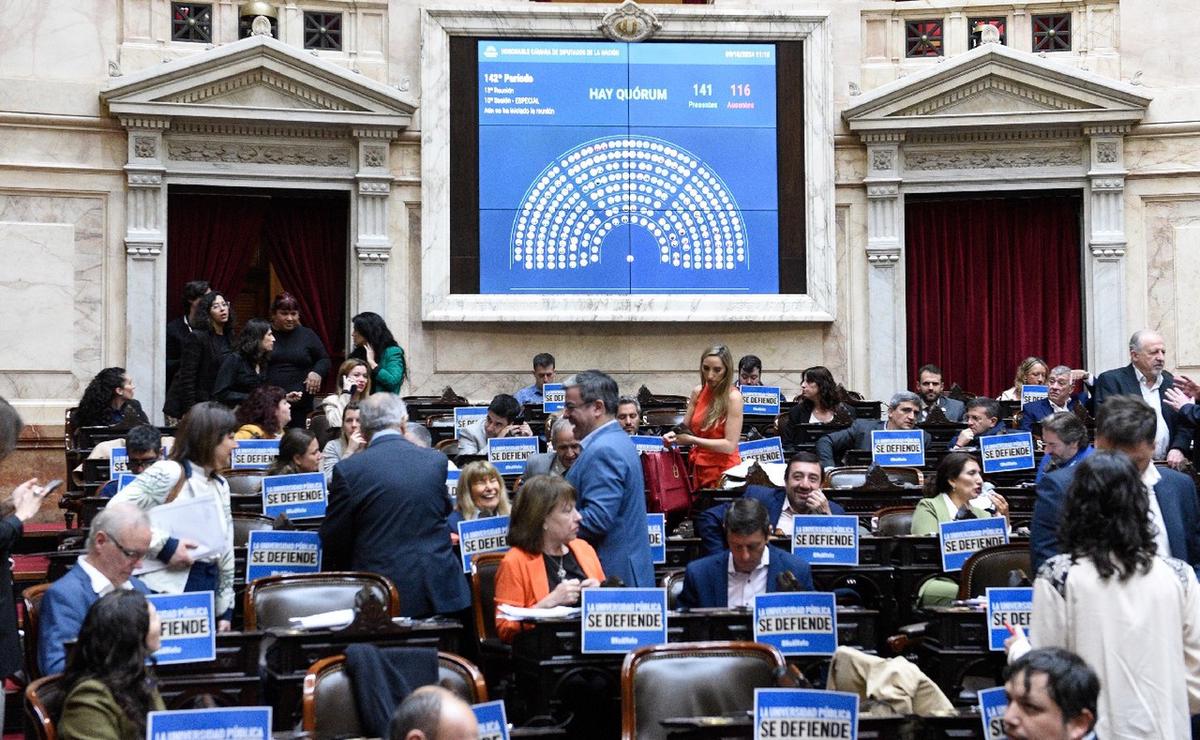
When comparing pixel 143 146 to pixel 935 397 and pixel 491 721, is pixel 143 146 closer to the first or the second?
pixel 935 397

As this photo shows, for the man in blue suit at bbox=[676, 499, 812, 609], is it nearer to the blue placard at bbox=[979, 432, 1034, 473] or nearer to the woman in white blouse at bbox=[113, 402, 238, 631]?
the woman in white blouse at bbox=[113, 402, 238, 631]

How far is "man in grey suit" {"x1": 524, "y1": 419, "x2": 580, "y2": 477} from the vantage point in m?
8.25

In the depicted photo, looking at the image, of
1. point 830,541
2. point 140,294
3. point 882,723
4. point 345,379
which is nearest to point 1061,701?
point 882,723

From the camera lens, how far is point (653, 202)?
47.2 feet

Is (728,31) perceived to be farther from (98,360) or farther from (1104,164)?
(98,360)

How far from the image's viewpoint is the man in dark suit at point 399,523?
248 inches

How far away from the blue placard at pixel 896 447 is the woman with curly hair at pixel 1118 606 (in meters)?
5.96

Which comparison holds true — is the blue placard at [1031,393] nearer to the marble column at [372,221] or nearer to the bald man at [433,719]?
the marble column at [372,221]

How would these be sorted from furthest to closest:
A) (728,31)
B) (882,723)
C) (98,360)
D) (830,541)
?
(728,31) → (98,360) → (830,541) → (882,723)

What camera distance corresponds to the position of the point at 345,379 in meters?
10.6

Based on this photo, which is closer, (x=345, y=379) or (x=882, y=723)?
(x=882, y=723)

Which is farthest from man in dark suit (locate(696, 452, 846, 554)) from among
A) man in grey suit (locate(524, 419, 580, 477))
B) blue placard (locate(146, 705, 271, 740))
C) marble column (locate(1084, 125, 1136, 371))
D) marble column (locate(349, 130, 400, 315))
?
marble column (locate(1084, 125, 1136, 371))

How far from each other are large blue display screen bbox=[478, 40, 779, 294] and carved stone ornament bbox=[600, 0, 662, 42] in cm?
10

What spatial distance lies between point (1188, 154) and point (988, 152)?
165cm
